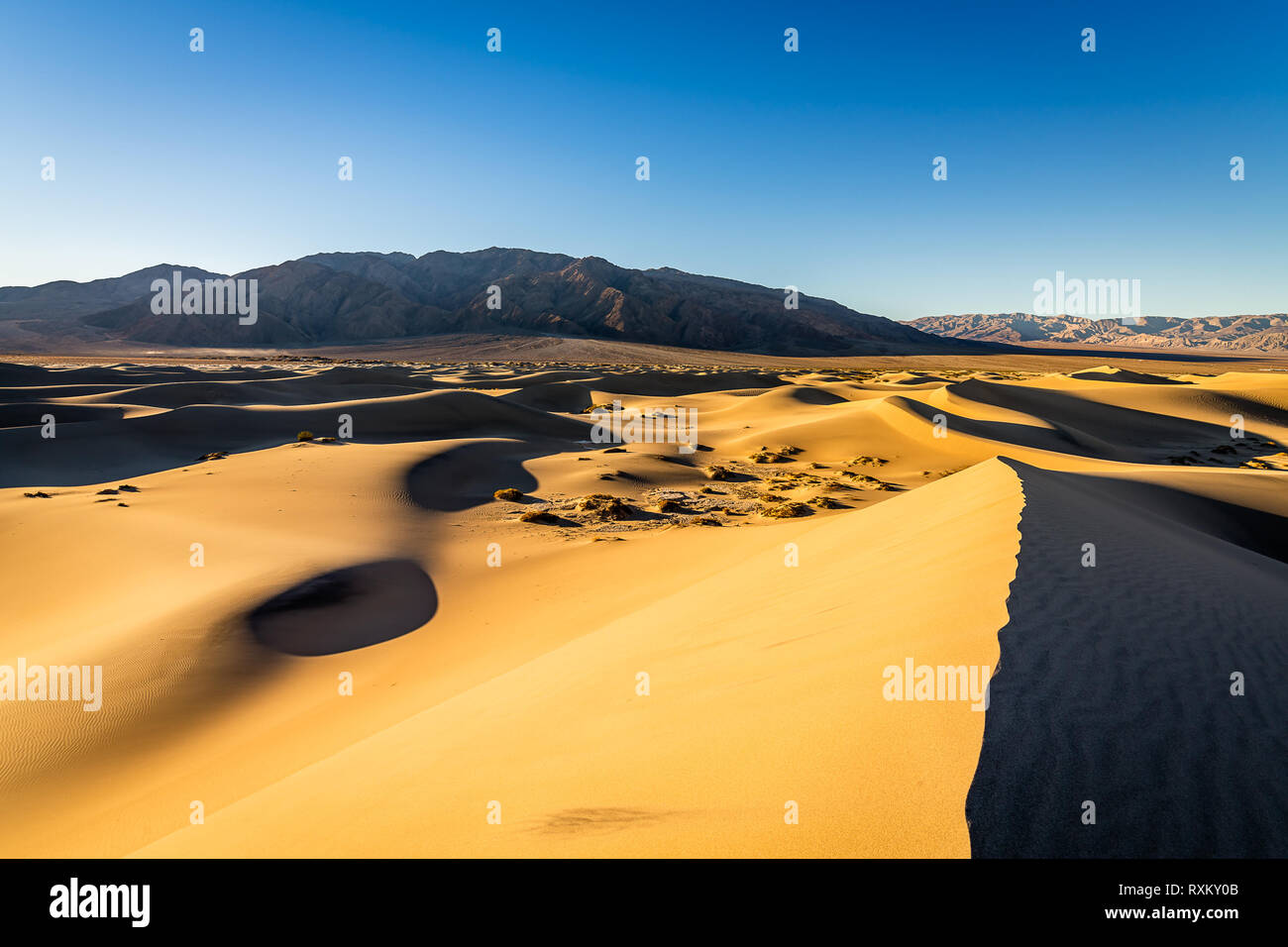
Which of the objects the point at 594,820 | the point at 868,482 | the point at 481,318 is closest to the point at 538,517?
the point at 868,482

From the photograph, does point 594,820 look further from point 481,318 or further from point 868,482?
point 481,318

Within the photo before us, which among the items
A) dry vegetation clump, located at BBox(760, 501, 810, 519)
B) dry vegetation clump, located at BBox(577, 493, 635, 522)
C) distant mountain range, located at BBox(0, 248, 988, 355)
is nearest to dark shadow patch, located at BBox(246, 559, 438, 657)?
dry vegetation clump, located at BBox(577, 493, 635, 522)

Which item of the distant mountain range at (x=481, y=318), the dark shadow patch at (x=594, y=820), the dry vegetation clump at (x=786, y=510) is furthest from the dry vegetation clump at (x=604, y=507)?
the distant mountain range at (x=481, y=318)

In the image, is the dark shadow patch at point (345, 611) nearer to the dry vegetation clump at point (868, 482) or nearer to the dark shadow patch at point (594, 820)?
the dark shadow patch at point (594, 820)

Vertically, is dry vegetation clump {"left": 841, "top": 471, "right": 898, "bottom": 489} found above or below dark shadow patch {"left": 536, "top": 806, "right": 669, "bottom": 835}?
above

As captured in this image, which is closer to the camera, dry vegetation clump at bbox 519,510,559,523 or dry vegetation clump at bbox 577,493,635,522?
dry vegetation clump at bbox 519,510,559,523

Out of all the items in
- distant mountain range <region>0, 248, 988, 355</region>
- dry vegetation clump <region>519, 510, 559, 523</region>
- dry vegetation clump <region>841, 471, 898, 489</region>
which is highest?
distant mountain range <region>0, 248, 988, 355</region>

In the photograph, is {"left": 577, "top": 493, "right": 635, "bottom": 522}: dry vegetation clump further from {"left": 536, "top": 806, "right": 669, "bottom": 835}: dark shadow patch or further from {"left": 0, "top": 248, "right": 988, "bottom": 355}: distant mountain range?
{"left": 0, "top": 248, "right": 988, "bottom": 355}: distant mountain range

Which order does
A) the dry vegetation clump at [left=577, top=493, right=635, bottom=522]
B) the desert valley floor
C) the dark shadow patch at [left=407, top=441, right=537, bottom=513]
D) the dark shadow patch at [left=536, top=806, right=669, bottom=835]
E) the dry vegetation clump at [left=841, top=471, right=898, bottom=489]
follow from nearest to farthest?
1. the desert valley floor
2. the dark shadow patch at [left=536, top=806, right=669, bottom=835]
3. the dry vegetation clump at [left=577, top=493, right=635, bottom=522]
4. the dark shadow patch at [left=407, top=441, right=537, bottom=513]
5. the dry vegetation clump at [left=841, top=471, right=898, bottom=489]
